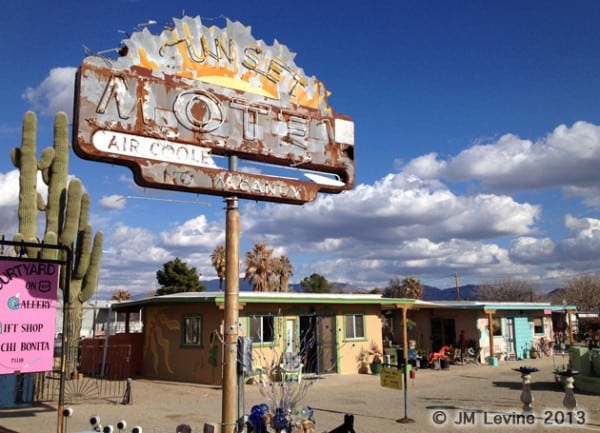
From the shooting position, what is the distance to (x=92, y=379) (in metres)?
20.5

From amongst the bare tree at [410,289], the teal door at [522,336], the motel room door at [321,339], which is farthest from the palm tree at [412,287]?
the motel room door at [321,339]

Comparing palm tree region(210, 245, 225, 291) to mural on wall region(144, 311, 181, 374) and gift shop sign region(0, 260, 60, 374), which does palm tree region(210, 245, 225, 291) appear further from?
gift shop sign region(0, 260, 60, 374)

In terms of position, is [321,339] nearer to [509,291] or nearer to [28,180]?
[28,180]

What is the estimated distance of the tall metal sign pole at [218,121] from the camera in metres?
7.57

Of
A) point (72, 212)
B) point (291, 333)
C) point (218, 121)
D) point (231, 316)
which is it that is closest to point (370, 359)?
point (291, 333)

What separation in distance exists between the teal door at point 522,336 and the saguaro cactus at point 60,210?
70.3 feet

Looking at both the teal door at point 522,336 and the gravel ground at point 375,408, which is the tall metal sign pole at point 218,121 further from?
the teal door at point 522,336

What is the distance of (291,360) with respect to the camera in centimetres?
1797

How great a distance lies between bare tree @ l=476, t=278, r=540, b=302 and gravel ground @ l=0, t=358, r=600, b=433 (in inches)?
2094

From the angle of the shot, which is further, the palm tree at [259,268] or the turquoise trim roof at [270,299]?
the palm tree at [259,268]

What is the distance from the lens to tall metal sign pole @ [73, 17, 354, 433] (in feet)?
24.8

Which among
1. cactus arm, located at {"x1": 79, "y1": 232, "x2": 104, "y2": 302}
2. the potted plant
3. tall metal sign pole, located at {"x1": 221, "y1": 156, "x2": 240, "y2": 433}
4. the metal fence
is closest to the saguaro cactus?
cactus arm, located at {"x1": 79, "y1": 232, "x2": 104, "y2": 302}

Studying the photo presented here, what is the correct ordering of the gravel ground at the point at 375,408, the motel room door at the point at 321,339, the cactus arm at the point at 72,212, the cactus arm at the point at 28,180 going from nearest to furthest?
the gravel ground at the point at 375,408 → the cactus arm at the point at 28,180 → the cactus arm at the point at 72,212 → the motel room door at the point at 321,339

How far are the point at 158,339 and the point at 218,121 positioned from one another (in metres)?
14.8
